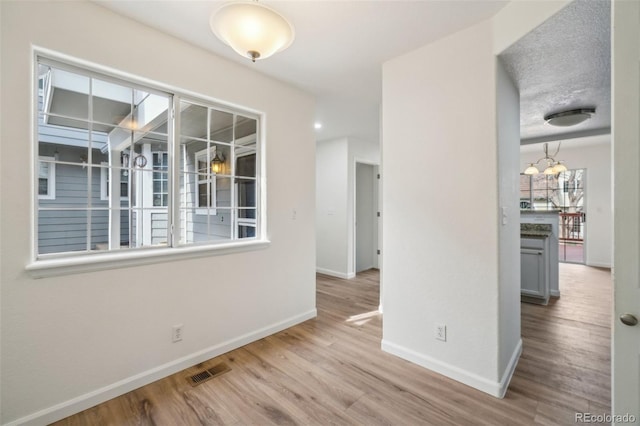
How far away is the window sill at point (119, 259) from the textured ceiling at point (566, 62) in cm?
264

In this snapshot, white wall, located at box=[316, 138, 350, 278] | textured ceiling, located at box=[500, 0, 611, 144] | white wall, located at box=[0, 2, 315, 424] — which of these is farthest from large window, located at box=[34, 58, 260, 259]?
white wall, located at box=[316, 138, 350, 278]

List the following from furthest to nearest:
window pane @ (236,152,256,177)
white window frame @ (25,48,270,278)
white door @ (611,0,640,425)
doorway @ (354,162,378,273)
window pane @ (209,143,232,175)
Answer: doorway @ (354,162,378,273)
window pane @ (236,152,256,177)
window pane @ (209,143,232,175)
white window frame @ (25,48,270,278)
white door @ (611,0,640,425)

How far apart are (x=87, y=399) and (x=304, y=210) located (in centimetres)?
228

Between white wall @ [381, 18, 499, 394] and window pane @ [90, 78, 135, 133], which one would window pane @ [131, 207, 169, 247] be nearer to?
window pane @ [90, 78, 135, 133]

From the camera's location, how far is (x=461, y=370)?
2.10m

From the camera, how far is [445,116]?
2182mm

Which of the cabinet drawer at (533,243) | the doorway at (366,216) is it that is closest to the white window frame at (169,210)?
the doorway at (366,216)

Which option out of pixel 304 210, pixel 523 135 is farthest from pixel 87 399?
pixel 523 135

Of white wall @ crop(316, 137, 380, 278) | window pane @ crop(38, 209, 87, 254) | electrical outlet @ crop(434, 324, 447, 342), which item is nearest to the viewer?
window pane @ crop(38, 209, 87, 254)

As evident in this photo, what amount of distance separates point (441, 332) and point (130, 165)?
Answer: 272 cm

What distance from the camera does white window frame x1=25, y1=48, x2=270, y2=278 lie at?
171 cm

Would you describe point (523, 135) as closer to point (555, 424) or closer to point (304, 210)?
point (304, 210)

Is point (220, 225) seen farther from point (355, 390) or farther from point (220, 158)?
point (355, 390)

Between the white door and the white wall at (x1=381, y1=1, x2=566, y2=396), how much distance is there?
0.77 meters
